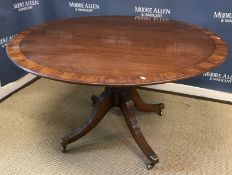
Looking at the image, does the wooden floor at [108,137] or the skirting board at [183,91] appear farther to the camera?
the skirting board at [183,91]

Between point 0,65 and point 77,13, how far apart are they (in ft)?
2.41

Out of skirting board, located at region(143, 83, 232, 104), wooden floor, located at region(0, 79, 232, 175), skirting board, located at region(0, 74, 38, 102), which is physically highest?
skirting board, located at region(0, 74, 38, 102)

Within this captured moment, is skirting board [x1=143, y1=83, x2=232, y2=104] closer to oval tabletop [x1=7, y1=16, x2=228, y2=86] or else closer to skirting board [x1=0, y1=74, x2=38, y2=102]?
oval tabletop [x1=7, y1=16, x2=228, y2=86]

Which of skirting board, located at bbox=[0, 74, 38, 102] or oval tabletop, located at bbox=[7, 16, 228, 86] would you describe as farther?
skirting board, located at bbox=[0, 74, 38, 102]

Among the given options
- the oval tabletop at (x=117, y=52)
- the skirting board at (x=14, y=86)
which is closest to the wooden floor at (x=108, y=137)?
the skirting board at (x=14, y=86)

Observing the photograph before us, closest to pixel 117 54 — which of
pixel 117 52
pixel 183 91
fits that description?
pixel 117 52

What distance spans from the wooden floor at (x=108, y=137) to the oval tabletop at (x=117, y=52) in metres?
0.63

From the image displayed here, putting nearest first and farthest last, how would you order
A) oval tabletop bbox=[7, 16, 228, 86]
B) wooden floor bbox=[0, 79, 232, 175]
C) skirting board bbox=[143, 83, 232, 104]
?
oval tabletop bbox=[7, 16, 228, 86] < wooden floor bbox=[0, 79, 232, 175] < skirting board bbox=[143, 83, 232, 104]

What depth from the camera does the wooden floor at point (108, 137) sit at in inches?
59.4

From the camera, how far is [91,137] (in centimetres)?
173

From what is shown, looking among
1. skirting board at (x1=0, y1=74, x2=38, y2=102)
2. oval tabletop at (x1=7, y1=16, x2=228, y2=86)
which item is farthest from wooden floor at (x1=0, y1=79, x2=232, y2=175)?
oval tabletop at (x1=7, y1=16, x2=228, y2=86)

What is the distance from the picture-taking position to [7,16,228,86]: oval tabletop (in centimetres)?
107

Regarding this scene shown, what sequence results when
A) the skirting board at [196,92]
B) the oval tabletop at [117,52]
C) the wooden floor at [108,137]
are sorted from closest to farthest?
1. the oval tabletop at [117,52]
2. the wooden floor at [108,137]
3. the skirting board at [196,92]

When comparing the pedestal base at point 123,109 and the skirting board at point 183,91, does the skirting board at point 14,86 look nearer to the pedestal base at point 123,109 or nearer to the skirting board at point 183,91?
the skirting board at point 183,91
